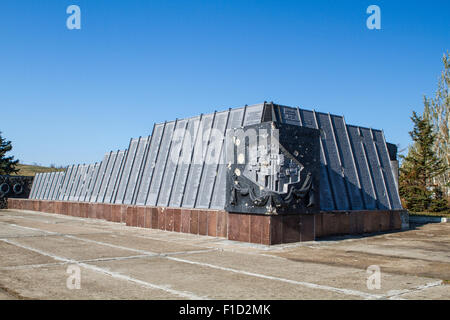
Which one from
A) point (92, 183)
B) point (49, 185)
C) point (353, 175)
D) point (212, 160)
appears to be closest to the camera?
point (212, 160)

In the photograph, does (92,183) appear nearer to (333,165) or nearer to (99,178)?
(99,178)

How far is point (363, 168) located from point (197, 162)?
941 centimetres

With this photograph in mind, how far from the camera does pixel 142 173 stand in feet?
82.5

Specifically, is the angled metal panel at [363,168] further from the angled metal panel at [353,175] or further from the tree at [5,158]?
the tree at [5,158]

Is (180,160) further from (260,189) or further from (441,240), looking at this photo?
(441,240)

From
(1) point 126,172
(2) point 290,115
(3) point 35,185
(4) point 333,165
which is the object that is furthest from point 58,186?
(4) point 333,165

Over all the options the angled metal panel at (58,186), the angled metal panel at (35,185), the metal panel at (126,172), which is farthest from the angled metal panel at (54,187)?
the metal panel at (126,172)

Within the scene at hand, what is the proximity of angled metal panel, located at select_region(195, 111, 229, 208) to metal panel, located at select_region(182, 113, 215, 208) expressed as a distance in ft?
0.96

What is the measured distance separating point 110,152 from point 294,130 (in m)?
24.5

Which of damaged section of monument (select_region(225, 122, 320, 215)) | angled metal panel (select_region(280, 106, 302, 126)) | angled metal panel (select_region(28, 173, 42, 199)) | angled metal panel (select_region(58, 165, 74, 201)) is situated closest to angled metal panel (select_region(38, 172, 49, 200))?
angled metal panel (select_region(28, 173, 42, 199))

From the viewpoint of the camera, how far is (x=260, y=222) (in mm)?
15180

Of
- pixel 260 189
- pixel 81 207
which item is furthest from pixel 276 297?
pixel 81 207

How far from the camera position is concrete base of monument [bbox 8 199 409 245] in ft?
50.0
